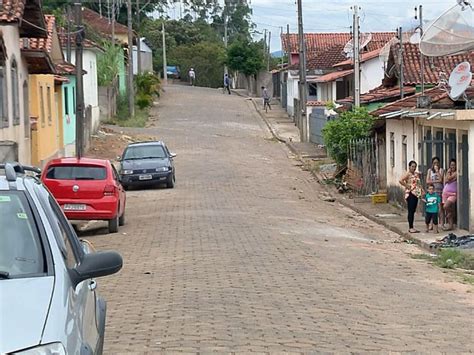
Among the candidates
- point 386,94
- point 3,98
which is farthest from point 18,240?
point 386,94

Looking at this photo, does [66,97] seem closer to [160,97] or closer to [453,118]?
[453,118]

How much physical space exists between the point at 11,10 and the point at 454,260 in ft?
35.1

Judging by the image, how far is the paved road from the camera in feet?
30.9

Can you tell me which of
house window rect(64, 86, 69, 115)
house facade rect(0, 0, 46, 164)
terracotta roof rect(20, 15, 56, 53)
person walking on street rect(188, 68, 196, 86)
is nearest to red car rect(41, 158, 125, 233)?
house facade rect(0, 0, 46, 164)

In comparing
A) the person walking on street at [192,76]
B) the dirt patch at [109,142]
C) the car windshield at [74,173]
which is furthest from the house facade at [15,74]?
the person walking on street at [192,76]

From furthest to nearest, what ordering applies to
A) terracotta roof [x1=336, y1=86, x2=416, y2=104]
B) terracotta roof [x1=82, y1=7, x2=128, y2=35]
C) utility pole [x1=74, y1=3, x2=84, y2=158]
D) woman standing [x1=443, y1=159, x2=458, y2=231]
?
terracotta roof [x1=82, y1=7, x2=128, y2=35] → terracotta roof [x1=336, y1=86, x2=416, y2=104] → utility pole [x1=74, y1=3, x2=84, y2=158] → woman standing [x1=443, y1=159, x2=458, y2=231]

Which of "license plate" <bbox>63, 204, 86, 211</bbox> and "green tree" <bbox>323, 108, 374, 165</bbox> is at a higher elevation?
"green tree" <bbox>323, 108, 374, 165</bbox>

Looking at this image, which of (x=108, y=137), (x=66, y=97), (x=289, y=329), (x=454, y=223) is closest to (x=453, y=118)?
(x=454, y=223)

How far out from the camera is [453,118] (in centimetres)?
2089

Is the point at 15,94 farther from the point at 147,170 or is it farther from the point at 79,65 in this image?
the point at 147,170

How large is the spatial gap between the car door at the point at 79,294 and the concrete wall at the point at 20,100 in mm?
15678

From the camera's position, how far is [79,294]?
5.86m

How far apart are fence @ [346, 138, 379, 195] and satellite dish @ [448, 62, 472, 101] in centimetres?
966

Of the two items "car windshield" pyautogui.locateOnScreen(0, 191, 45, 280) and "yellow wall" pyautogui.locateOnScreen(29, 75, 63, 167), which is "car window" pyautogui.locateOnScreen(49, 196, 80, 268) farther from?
"yellow wall" pyautogui.locateOnScreen(29, 75, 63, 167)
